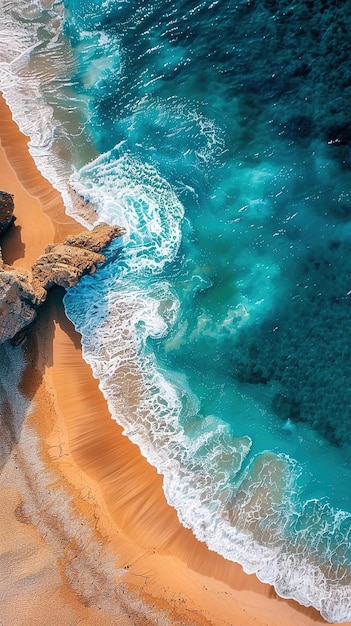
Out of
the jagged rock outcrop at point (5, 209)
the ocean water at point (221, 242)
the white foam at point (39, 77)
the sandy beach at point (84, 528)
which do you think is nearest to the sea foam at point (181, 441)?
the ocean water at point (221, 242)

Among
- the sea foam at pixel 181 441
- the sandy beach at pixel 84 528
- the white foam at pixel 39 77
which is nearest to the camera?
the sandy beach at pixel 84 528

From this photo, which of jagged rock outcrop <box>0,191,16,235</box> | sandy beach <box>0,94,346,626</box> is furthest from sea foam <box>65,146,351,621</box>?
jagged rock outcrop <box>0,191,16,235</box>

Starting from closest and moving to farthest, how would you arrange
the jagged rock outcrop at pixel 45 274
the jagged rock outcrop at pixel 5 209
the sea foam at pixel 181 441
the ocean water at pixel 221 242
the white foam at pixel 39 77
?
the sea foam at pixel 181 441 → the jagged rock outcrop at pixel 45 274 → the ocean water at pixel 221 242 → the jagged rock outcrop at pixel 5 209 → the white foam at pixel 39 77

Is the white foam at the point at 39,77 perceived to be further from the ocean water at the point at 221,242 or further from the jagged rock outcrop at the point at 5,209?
the jagged rock outcrop at the point at 5,209

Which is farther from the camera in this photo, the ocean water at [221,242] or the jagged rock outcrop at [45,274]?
the ocean water at [221,242]

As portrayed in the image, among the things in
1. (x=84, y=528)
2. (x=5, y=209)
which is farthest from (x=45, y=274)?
(x=84, y=528)

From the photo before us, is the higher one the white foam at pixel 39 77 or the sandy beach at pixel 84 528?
the white foam at pixel 39 77

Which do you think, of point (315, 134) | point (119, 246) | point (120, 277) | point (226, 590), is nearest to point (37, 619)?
point (226, 590)
